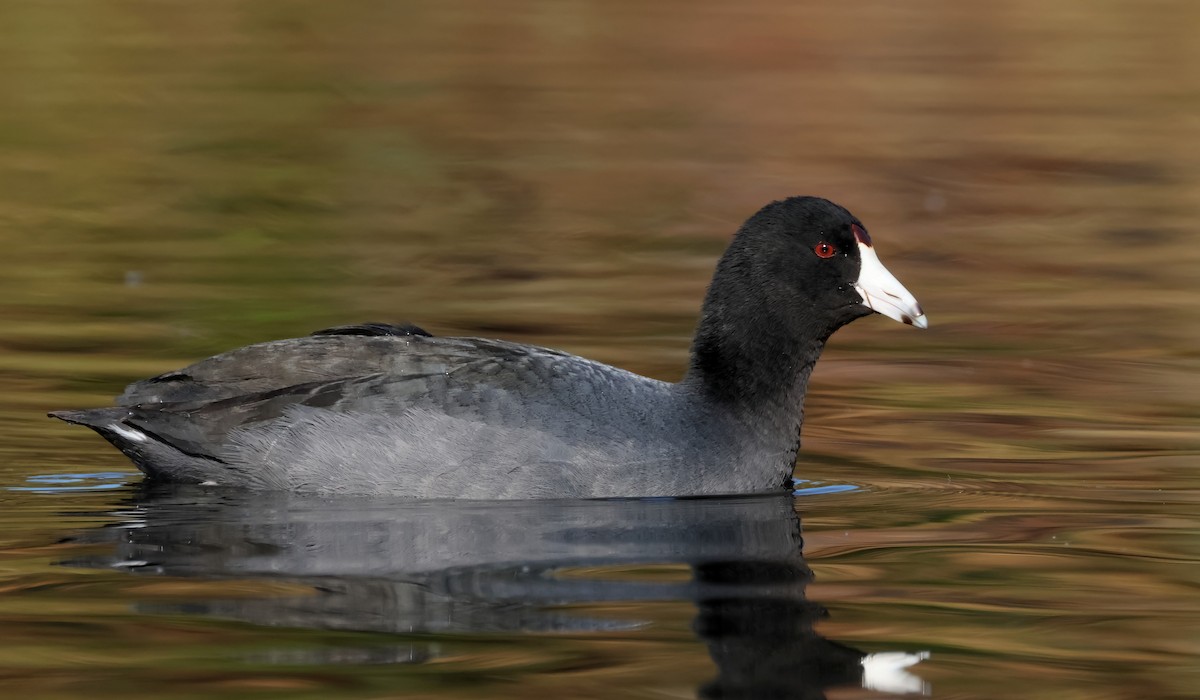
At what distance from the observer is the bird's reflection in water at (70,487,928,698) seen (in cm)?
518

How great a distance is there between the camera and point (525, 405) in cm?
694

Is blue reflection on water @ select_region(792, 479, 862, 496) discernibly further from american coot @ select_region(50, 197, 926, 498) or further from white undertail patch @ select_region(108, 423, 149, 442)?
white undertail patch @ select_region(108, 423, 149, 442)

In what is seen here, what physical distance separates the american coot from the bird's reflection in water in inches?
4.0

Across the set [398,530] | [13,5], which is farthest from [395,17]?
[398,530]

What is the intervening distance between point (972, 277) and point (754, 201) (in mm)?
2967

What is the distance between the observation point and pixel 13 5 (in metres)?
23.2

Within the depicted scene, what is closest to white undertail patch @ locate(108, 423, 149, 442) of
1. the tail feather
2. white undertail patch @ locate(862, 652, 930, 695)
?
the tail feather

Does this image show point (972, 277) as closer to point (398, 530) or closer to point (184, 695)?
point (398, 530)

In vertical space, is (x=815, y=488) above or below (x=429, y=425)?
below

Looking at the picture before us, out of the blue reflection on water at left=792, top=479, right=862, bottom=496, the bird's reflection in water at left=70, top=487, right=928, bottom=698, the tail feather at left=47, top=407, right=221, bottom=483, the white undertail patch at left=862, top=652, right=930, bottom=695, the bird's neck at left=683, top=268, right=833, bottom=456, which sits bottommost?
the white undertail patch at left=862, top=652, right=930, bottom=695

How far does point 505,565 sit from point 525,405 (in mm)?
981

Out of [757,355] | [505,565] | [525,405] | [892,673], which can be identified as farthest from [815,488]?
[892,673]

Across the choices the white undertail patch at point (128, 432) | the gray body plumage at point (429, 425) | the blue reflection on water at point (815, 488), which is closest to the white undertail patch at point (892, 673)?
the gray body plumage at point (429, 425)

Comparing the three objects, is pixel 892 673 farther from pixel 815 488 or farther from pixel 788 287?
pixel 788 287
